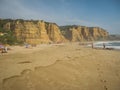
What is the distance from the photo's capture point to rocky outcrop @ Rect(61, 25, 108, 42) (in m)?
103

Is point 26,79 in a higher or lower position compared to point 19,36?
lower

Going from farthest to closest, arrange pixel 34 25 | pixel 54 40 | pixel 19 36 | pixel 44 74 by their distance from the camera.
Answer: pixel 54 40 → pixel 34 25 → pixel 19 36 → pixel 44 74

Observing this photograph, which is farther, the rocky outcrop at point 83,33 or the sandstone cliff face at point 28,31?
the rocky outcrop at point 83,33

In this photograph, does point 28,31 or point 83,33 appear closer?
point 28,31

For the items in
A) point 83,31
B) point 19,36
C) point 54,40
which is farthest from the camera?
point 83,31

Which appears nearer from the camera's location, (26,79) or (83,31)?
(26,79)

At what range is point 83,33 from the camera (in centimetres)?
11569

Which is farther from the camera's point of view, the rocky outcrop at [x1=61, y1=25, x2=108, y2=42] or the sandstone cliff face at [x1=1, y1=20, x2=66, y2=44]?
the rocky outcrop at [x1=61, y1=25, x2=108, y2=42]

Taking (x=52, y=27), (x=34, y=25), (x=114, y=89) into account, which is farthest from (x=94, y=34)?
(x=114, y=89)

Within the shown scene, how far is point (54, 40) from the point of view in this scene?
6788 centimetres

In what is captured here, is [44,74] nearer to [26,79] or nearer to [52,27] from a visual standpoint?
[26,79]

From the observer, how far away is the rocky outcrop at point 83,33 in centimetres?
10262

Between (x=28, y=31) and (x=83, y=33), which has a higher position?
(x=83, y=33)

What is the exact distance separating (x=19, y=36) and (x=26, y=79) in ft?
157
